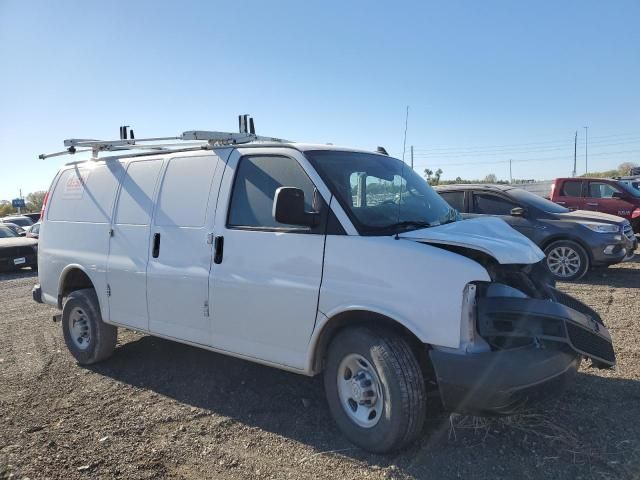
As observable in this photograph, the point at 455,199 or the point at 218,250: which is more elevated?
the point at 455,199

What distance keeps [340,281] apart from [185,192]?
1.83 m

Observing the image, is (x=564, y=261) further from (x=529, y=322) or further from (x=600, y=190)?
(x=529, y=322)

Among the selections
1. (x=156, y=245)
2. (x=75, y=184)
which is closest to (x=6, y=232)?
(x=75, y=184)

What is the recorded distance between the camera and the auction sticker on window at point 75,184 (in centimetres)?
565

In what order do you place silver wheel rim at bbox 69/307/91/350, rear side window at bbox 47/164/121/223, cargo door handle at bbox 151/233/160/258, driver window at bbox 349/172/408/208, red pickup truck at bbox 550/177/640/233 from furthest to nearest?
red pickup truck at bbox 550/177/640/233 < silver wheel rim at bbox 69/307/91/350 < rear side window at bbox 47/164/121/223 < cargo door handle at bbox 151/233/160/258 < driver window at bbox 349/172/408/208

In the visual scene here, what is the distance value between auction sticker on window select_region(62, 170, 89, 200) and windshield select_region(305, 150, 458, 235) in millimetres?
3095

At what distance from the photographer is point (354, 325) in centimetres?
346

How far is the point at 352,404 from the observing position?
11.5 ft

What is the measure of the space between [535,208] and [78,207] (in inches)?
304

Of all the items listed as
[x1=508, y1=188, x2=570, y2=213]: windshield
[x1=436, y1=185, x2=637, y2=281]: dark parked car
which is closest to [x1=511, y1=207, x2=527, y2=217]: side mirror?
[x1=436, y1=185, x2=637, y2=281]: dark parked car

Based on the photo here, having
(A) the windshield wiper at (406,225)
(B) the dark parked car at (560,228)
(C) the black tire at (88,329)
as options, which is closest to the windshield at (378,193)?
(A) the windshield wiper at (406,225)

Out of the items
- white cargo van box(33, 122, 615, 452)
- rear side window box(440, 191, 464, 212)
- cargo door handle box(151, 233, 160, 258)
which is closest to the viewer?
white cargo van box(33, 122, 615, 452)

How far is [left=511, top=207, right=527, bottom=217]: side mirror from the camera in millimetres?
9084

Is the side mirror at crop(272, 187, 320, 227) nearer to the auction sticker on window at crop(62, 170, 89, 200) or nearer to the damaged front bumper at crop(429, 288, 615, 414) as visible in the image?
the damaged front bumper at crop(429, 288, 615, 414)
